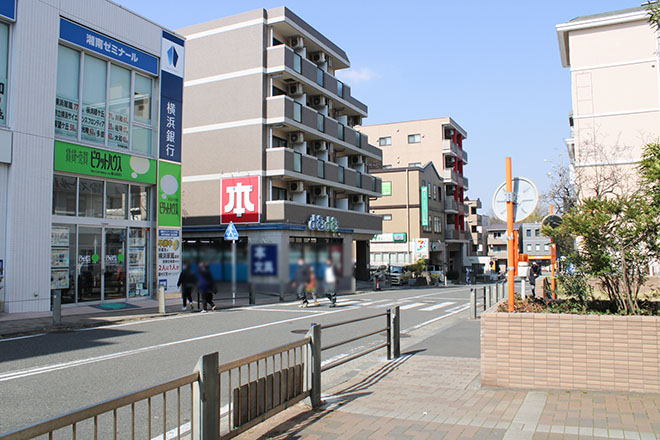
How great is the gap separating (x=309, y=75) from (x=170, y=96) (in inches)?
547

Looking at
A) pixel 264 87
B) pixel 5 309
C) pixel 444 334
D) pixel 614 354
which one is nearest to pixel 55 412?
pixel 614 354

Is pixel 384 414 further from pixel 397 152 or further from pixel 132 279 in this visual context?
pixel 397 152

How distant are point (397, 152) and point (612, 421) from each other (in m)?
57.2

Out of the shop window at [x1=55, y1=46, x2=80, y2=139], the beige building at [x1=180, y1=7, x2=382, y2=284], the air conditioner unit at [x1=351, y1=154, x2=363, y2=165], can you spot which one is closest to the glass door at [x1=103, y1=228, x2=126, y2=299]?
the shop window at [x1=55, y1=46, x2=80, y2=139]

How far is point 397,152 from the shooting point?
61000 mm

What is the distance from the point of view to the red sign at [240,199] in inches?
1139

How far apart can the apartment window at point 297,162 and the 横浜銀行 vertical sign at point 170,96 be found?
10.0 metres

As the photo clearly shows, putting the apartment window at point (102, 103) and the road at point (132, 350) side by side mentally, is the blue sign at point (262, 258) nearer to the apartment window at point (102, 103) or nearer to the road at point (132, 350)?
the road at point (132, 350)

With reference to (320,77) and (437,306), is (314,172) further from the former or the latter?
(437,306)

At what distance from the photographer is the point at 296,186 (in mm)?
31234

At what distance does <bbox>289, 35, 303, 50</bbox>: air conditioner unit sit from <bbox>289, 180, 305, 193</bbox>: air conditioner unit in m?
9.14

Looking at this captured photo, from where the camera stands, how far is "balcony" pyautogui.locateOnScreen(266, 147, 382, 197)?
1139 inches

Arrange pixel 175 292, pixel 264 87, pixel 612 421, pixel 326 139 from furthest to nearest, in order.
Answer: pixel 326 139 → pixel 264 87 → pixel 175 292 → pixel 612 421

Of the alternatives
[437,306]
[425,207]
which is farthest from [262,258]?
[425,207]
